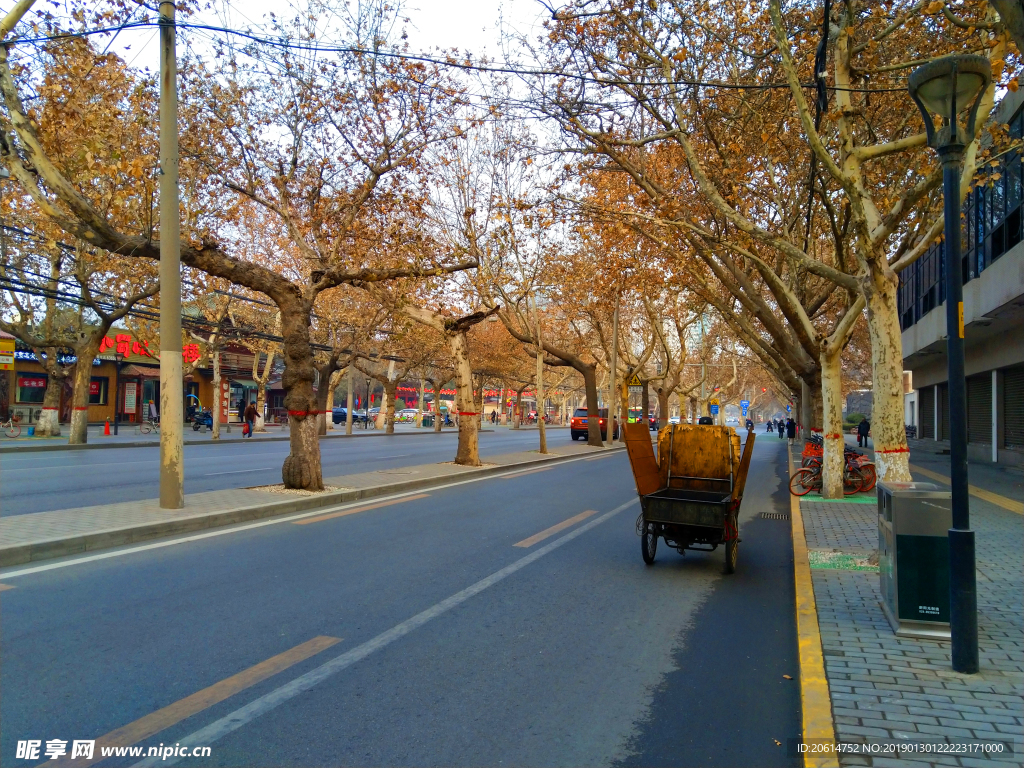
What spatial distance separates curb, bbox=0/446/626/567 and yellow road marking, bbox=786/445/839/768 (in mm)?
7471

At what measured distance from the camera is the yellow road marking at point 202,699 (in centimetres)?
361

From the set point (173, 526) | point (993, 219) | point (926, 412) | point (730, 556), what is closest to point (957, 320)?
point (730, 556)

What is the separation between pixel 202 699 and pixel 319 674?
71 centimetres

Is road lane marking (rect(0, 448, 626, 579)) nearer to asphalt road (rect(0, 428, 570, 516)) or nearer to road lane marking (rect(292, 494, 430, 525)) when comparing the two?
road lane marking (rect(292, 494, 430, 525))

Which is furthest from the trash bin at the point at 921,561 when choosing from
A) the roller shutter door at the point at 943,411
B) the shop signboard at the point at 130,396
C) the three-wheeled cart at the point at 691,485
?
the shop signboard at the point at 130,396

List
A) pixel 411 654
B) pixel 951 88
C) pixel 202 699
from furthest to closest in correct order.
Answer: pixel 411 654 < pixel 951 88 < pixel 202 699

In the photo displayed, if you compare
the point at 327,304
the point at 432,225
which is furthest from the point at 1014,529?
the point at 327,304

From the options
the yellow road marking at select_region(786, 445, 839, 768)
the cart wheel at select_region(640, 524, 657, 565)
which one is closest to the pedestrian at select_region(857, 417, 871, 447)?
the cart wheel at select_region(640, 524, 657, 565)

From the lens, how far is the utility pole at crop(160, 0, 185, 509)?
396 inches

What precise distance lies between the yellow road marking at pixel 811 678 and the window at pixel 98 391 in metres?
42.5

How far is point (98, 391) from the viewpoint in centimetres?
4062

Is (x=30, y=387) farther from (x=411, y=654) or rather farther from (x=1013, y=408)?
(x=1013, y=408)

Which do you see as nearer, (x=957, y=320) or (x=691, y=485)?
(x=957, y=320)

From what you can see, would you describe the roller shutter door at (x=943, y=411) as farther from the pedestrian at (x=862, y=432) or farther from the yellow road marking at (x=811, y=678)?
the yellow road marking at (x=811, y=678)
